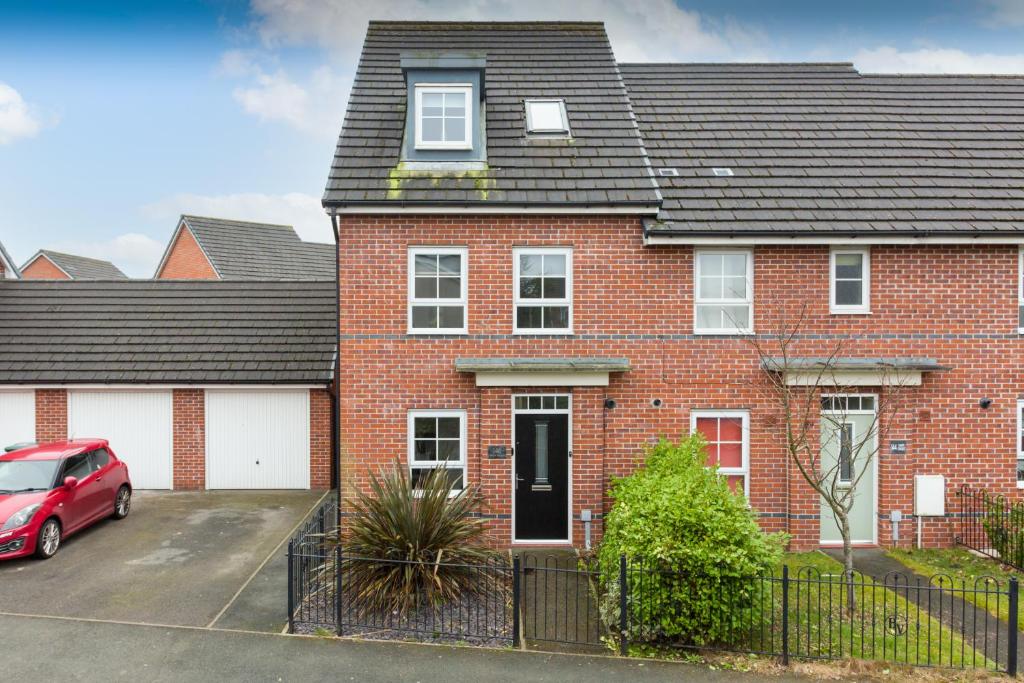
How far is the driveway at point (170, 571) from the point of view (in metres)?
7.65

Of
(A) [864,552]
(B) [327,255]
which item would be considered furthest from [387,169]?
(B) [327,255]

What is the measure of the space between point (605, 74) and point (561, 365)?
6.85m

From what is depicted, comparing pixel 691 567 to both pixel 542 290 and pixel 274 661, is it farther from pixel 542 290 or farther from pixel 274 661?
pixel 542 290

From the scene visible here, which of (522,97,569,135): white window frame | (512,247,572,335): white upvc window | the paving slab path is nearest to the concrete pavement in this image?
the paving slab path

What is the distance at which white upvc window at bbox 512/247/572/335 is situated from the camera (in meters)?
10.3

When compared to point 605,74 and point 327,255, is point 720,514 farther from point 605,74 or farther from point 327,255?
point 327,255

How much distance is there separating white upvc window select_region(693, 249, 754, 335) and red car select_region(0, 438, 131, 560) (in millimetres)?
10509

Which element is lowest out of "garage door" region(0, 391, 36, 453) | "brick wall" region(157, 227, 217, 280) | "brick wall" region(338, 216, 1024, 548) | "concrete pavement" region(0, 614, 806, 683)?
"concrete pavement" region(0, 614, 806, 683)

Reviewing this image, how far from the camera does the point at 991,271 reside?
10320mm

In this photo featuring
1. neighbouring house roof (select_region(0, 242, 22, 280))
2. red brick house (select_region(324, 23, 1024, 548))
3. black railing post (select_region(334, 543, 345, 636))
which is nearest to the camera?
black railing post (select_region(334, 543, 345, 636))

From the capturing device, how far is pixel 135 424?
1383 cm

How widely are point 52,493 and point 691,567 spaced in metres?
9.47

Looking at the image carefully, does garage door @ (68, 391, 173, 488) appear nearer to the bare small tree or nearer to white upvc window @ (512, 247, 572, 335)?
white upvc window @ (512, 247, 572, 335)

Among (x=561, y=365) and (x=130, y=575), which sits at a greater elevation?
(x=561, y=365)
